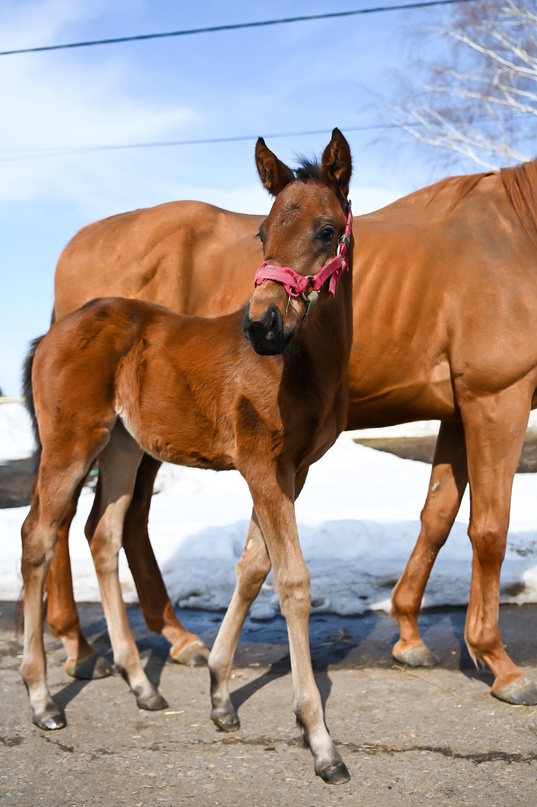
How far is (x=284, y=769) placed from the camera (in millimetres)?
3197

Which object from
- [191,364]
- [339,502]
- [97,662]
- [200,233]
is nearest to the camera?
[191,364]

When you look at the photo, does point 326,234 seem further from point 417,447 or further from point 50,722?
point 417,447

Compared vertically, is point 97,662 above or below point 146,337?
below

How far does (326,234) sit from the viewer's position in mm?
3229

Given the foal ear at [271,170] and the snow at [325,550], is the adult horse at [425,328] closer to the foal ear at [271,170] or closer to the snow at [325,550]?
the snow at [325,550]

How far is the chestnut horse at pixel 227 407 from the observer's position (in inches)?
127

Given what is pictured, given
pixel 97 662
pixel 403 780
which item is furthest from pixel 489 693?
pixel 97 662

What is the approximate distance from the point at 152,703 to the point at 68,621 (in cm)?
87

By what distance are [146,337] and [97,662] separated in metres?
1.78

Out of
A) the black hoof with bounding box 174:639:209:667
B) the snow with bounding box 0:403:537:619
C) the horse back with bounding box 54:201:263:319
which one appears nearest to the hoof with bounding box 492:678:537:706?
the black hoof with bounding box 174:639:209:667

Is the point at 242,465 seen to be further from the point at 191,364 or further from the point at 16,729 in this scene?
the point at 16,729

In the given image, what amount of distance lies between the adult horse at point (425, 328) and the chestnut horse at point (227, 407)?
0.65 m

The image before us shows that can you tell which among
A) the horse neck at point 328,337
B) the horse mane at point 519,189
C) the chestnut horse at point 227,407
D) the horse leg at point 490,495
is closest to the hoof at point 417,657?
the horse leg at point 490,495

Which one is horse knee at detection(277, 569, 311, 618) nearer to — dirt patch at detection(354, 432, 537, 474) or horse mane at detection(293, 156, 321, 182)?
horse mane at detection(293, 156, 321, 182)
